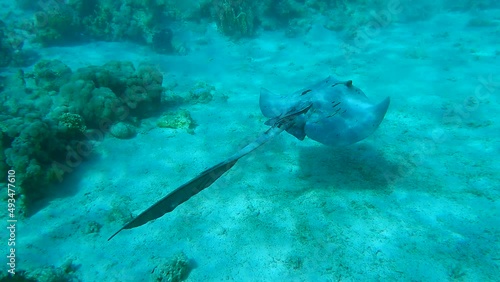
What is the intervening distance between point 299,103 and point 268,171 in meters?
1.49

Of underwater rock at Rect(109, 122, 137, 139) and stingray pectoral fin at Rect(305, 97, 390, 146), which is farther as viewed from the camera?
underwater rock at Rect(109, 122, 137, 139)

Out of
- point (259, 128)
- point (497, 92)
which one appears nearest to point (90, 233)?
point (259, 128)

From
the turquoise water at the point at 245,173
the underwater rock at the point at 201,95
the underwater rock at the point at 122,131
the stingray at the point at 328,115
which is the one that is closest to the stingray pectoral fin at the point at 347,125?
the stingray at the point at 328,115

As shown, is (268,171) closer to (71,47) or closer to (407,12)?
(71,47)

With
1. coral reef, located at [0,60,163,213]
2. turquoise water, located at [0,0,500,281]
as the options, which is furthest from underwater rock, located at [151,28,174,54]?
coral reef, located at [0,60,163,213]

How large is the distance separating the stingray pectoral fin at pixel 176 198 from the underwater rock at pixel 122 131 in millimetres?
4501

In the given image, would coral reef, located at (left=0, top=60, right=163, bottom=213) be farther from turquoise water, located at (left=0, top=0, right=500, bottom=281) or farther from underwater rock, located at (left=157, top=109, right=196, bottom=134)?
underwater rock, located at (left=157, top=109, right=196, bottom=134)

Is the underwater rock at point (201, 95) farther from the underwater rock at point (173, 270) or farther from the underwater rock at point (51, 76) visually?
the underwater rock at point (173, 270)

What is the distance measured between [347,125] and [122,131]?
5.20 meters

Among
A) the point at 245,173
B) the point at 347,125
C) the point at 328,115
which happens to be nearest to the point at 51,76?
the point at 245,173

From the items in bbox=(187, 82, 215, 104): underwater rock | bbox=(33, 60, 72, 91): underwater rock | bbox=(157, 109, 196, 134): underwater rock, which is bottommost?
bbox=(187, 82, 215, 104): underwater rock

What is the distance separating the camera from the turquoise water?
4.08 m

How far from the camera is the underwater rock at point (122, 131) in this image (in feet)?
22.8

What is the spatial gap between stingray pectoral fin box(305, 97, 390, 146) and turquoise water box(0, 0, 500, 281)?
1097 mm
